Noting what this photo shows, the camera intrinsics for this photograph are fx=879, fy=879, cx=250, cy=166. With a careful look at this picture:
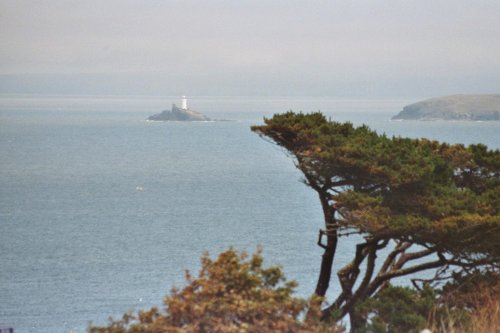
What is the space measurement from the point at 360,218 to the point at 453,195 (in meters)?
1.47

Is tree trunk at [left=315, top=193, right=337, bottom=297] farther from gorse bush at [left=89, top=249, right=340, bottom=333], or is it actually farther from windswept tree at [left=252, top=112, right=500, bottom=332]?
gorse bush at [left=89, top=249, right=340, bottom=333]

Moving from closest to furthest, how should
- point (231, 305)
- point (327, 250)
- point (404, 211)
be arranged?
point (231, 305) < point (404, 211) < point (327, 250)

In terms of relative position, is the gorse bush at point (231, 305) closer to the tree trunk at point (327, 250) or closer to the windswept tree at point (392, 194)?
the windswept tree at point (392, 194)

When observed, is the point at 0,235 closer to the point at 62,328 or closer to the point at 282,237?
the point at 282,237

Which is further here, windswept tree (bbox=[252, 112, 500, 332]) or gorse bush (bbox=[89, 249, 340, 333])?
windswept tree (bbox=[252, 112, 500, 332])

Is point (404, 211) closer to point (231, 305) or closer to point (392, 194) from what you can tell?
point (392, 194)

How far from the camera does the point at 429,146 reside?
14156mm

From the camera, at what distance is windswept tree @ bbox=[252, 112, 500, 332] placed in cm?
1124

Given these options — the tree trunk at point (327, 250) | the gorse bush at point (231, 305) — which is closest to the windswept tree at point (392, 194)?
the tree trunk at point (327, 250)

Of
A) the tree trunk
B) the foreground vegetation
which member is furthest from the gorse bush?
the tree trunk

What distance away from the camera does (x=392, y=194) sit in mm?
11969

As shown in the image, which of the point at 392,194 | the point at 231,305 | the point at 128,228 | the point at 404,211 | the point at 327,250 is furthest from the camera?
the point at 128,228

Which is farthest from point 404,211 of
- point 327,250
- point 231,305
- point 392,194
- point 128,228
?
point 128,228

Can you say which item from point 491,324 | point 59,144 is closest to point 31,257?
point 491,324
